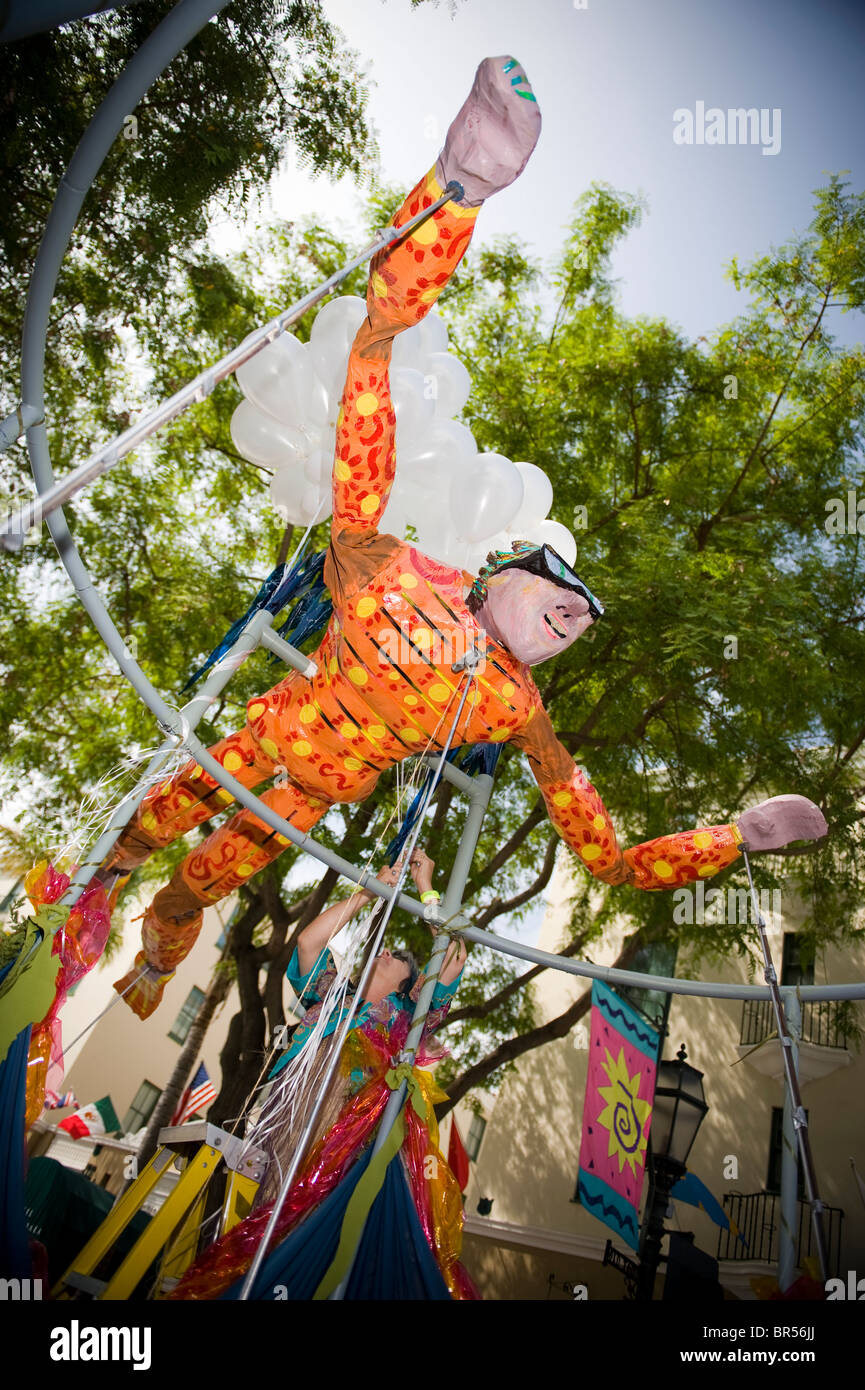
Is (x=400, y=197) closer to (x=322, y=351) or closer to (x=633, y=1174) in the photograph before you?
(x=322, y=351)

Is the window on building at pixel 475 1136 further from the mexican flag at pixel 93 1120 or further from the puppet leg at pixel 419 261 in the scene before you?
the puppet leg at pixel 419 261

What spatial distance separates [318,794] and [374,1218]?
115 cm

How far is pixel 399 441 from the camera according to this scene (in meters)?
2.79

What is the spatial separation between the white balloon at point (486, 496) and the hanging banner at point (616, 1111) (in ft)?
12.4

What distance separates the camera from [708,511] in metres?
6.64

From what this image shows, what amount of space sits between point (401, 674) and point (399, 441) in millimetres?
910

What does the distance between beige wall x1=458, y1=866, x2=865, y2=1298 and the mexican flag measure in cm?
531

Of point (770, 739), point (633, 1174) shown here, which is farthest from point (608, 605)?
point (633, 1174)

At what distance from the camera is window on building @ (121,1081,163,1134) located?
15930 mm

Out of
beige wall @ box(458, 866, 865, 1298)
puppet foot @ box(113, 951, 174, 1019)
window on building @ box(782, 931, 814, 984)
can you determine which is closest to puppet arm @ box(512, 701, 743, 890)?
puppet foot @ box(113, 951, 174, 1019)

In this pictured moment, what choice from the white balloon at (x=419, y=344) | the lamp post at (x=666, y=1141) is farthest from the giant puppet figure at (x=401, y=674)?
the lamp post at (x=666, y=1141)

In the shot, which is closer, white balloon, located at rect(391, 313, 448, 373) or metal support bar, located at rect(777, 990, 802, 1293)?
metal support bar, located at rect(777, 990, 802, 1293)

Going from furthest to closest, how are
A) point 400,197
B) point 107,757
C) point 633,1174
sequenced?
point 400,197 < point 107,757 < point 633,1174

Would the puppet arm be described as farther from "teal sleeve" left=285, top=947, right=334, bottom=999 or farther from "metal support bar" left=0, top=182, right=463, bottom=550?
"metal support bar" left=0, top=182, right=463, bottom=550
